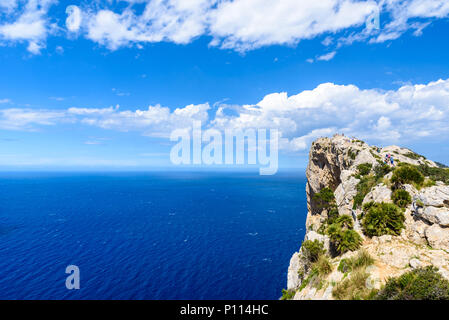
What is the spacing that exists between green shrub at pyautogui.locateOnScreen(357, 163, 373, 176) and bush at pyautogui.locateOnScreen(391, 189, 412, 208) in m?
12.1

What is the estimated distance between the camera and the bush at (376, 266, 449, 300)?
11.0m

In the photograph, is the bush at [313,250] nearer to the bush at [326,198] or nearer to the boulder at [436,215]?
the boulder at [436,215]

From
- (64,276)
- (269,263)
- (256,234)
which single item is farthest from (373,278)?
(256,234)

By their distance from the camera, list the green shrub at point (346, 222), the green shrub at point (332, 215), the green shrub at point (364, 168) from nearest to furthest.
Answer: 1. the green shrub at point (346, 222)
2. the green shrub at point (364, 168)
3. the green shrub at point (332, 215)

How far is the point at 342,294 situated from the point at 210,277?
45995mm

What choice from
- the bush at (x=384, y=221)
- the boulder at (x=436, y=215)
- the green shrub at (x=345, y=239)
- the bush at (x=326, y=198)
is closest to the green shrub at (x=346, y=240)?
the green shrub at (x=345, y=239)

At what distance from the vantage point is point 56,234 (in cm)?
7794

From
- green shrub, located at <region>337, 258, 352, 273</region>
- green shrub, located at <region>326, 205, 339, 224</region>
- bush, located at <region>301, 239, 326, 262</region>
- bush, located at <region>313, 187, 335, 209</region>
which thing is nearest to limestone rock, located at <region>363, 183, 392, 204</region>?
bush, located at <region>301, 239, 326, 262</region>

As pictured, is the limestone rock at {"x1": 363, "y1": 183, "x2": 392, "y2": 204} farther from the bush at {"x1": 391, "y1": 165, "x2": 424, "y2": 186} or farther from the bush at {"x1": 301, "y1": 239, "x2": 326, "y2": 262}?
the bush at {"x1": 301, "y1": 239, "x2": 326, "y2": 262}

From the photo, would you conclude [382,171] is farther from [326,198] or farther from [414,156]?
[414,156]

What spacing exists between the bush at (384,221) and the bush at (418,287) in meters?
5.07

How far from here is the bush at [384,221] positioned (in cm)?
1795
